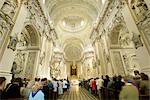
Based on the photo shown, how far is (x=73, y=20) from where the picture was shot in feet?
87.4

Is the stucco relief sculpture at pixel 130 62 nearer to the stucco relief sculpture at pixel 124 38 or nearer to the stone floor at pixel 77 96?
the stucco relief sculpture at pixel 124 38

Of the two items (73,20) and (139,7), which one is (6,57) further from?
(73,20)

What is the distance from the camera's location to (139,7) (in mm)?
6230

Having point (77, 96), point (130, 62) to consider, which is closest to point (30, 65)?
point (77, 96)

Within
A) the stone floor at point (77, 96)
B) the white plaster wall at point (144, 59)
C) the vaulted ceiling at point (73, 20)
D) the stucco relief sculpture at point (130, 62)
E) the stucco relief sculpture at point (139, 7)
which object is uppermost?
the vaulted ceiling at point (73, 20)

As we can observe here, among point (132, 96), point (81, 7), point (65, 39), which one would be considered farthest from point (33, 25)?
point (65, 39)

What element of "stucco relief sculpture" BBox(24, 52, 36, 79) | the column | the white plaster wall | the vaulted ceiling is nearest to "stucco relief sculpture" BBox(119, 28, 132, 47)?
the vaulted ceiling

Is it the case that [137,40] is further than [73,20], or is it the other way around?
[73,20]

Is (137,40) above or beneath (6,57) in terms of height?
above

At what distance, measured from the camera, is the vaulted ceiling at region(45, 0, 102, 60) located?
1514 cm

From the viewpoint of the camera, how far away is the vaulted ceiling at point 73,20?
596 inches

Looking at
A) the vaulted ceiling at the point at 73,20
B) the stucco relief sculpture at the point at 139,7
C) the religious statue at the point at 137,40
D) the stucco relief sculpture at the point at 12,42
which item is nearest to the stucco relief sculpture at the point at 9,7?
the stucco relief sculpture at the point at 12,42

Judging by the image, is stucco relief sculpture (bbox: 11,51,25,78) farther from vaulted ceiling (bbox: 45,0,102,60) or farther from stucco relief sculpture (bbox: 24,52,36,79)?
vaulted ceiling (bbox: 45,0,102,60)

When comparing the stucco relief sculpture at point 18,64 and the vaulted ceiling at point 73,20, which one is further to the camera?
the vaulted ceiling at point 73,20
